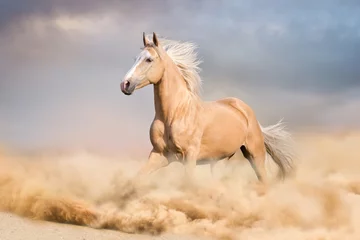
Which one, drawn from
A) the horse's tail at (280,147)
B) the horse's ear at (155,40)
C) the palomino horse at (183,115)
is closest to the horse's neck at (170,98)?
the palomino horse at (183,115)

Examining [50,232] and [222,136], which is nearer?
[50,232]

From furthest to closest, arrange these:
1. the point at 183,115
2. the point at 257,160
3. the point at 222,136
Result: 1. the point at 257,160
2. the point at 222,136
3. the point at 183,115

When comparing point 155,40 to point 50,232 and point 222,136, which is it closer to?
point 222,136

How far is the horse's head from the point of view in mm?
9492

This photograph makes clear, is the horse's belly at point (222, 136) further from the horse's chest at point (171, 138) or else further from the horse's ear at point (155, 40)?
the horse's ear at point (155, 40)

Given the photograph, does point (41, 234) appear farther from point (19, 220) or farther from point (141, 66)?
point (141, 66)

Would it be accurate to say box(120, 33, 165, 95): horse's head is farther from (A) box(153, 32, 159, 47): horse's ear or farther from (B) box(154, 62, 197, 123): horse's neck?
A: (B) box(154, 62, 197, 123): horse's neck

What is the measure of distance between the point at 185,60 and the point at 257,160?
1.98 meters

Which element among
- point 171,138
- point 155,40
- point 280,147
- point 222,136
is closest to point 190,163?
point 171,138

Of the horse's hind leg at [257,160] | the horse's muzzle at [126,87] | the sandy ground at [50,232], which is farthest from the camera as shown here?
the horse's hind leg at [257,160]

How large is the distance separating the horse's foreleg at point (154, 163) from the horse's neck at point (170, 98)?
49 cm

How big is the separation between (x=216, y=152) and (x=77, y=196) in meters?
2.05

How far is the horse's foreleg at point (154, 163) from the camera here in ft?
32.0

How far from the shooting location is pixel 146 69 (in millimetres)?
9680
